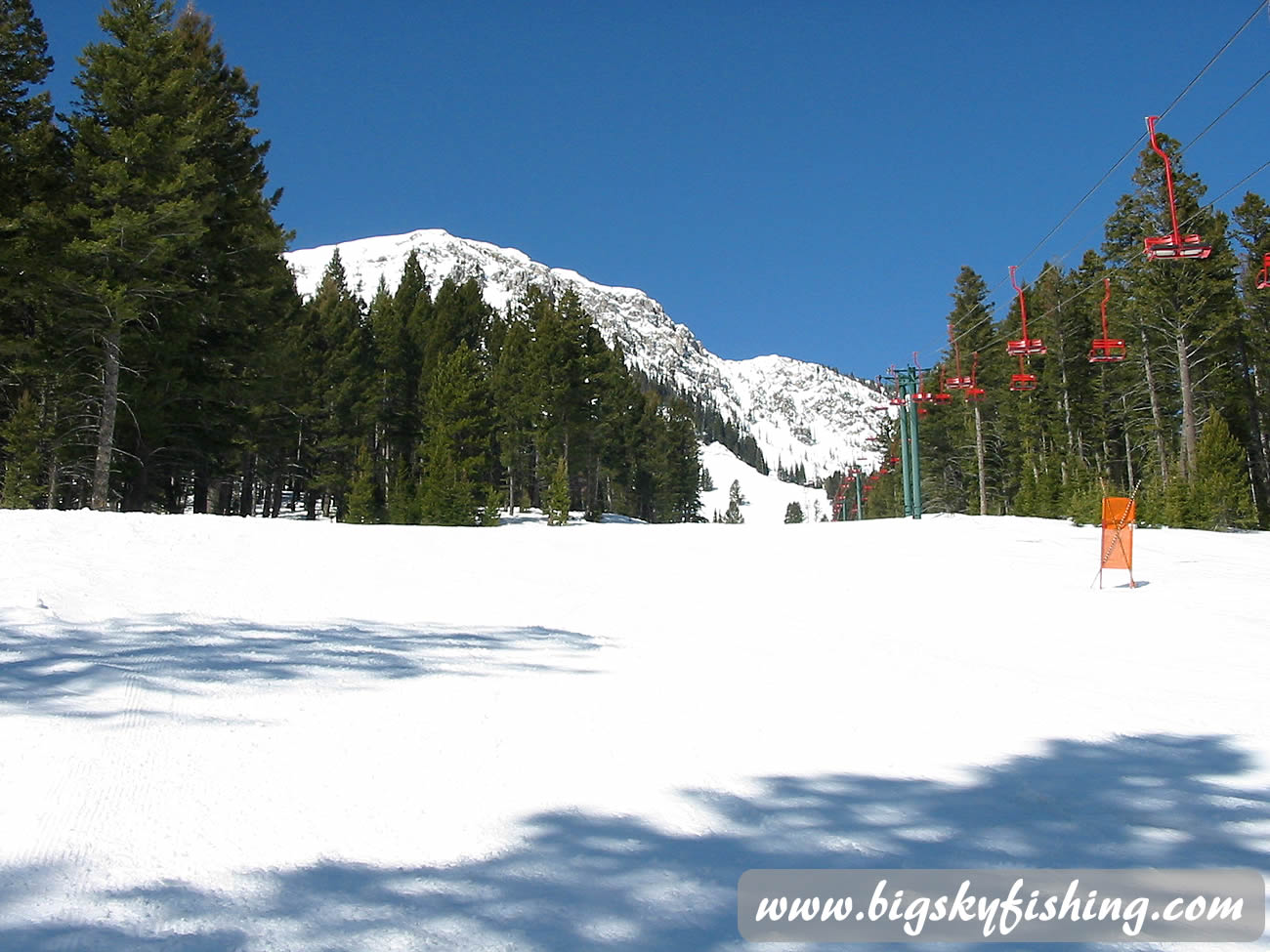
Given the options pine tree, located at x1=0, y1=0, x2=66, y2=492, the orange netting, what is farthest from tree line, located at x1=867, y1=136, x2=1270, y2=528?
pine tree, located at x1=0, y1=0, x2=66, y2=492

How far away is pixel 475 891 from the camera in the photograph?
255 centimetres

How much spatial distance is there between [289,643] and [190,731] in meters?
2.19

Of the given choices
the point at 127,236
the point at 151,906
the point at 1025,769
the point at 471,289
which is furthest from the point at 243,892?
the point at 471,289

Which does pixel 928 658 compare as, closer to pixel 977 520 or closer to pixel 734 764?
pixel 734 764

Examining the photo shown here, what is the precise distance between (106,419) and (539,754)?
674 inches

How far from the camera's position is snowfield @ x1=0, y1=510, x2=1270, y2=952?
2.50 m

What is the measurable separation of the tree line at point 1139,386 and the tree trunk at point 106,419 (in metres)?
22.5

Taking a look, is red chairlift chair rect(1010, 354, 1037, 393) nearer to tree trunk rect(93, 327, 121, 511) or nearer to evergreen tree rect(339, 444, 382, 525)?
evergreen tree rect(339, 444, 382, 525)

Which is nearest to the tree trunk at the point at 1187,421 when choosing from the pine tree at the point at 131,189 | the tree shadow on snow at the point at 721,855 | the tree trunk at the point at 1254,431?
the tree trunk at the point at 1254,431

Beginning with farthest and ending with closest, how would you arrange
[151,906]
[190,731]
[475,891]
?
[190,731] → [475,891] → [151,906]

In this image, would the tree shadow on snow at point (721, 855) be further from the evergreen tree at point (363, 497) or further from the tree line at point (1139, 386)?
the evergreen tree at point (363, 497)

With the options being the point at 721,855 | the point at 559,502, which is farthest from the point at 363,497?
the point at 721,855

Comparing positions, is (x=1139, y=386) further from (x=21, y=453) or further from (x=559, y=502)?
(x=21, y=453)

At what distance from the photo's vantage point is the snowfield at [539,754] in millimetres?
2504
